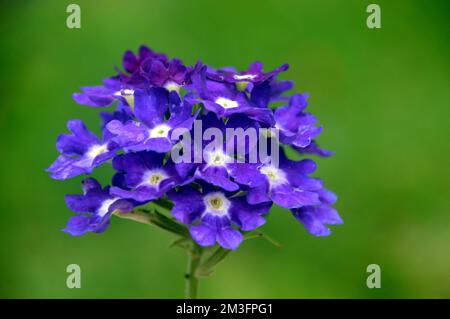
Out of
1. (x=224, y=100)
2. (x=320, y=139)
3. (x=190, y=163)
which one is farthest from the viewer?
(x=320, y=139)

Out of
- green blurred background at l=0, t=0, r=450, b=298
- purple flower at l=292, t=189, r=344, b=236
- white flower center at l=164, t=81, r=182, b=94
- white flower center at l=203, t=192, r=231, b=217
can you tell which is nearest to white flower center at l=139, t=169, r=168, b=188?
white flower center at l=203, t=192, r=231, b=217

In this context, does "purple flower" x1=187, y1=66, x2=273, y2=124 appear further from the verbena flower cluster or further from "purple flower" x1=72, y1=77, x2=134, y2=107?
"purple flower" x1=72, y1=77, x2=134, y2=107

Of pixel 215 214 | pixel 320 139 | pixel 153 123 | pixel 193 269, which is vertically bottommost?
pixel 193 269

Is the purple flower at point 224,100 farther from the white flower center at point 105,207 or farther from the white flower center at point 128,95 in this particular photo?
the white flower center at point 105,207

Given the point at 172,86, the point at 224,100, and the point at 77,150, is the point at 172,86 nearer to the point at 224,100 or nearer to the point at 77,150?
the point at 224,100

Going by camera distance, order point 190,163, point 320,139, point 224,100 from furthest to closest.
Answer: point 320,139, point 224,100, point 190,163

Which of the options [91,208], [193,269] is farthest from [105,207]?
[193,269]

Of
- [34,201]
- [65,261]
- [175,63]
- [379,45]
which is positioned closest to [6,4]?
[34,201]
